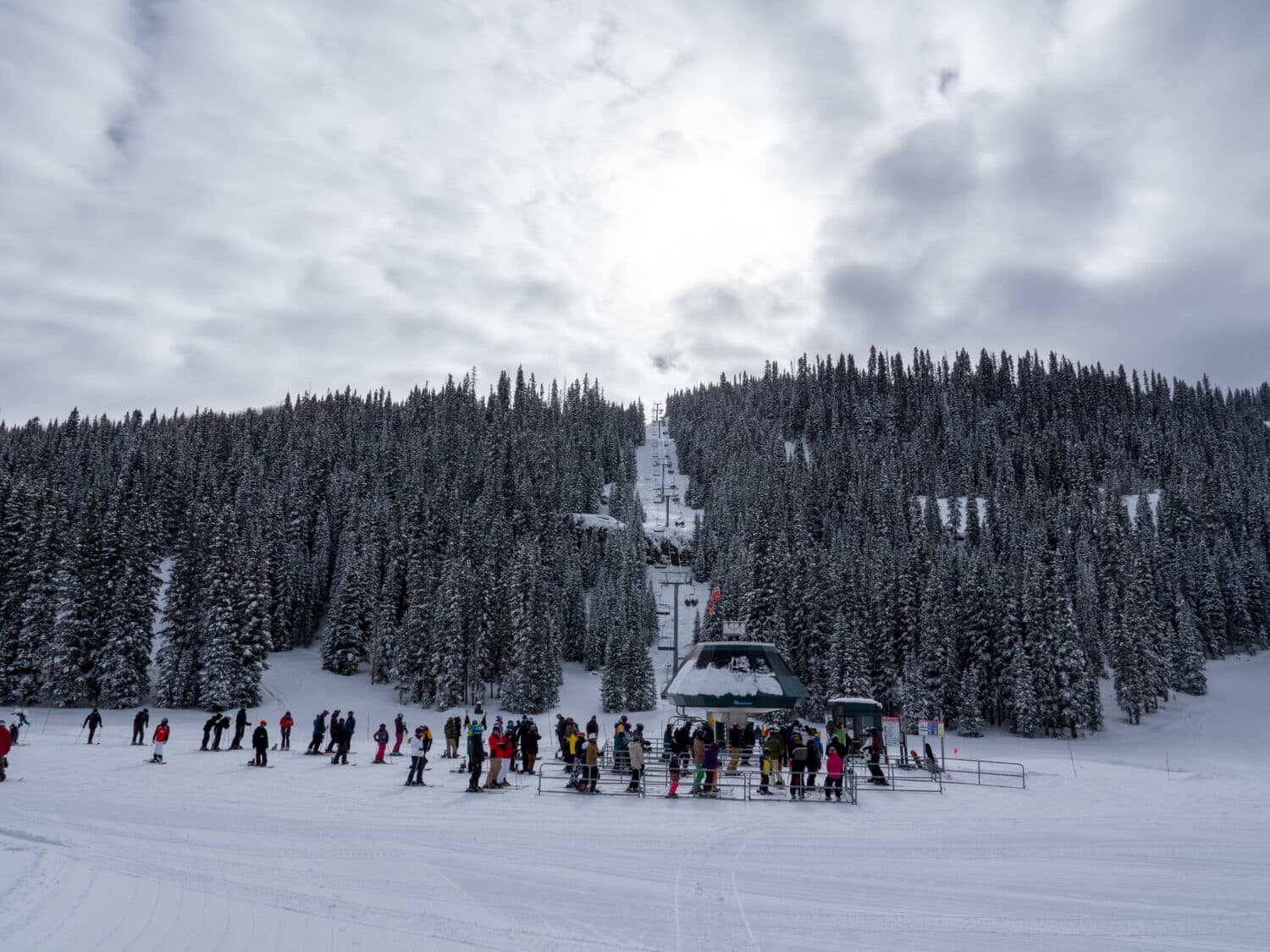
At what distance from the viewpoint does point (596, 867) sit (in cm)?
1220

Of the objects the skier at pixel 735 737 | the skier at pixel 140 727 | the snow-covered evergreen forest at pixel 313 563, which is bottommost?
the skier at pixel 140 727

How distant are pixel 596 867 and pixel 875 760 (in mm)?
13410

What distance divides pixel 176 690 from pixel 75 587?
960 cm

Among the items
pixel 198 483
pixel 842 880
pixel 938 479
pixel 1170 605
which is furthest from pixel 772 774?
pixel 938 479

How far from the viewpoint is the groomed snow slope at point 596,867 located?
9086 mm

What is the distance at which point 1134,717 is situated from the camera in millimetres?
64062

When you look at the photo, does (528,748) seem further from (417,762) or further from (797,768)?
(797,768)

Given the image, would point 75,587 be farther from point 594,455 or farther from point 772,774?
point 594,455

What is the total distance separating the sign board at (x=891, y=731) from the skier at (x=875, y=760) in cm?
222

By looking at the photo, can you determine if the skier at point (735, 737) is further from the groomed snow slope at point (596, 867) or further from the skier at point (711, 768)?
the groomed snow slope at point (596, 867)

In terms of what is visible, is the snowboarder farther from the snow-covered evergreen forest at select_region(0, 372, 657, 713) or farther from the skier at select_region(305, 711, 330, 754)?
the snow-covered evergreen forest at select_region(0, 372, 657, 713)

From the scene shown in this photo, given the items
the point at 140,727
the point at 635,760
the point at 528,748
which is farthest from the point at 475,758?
the point at 140,727

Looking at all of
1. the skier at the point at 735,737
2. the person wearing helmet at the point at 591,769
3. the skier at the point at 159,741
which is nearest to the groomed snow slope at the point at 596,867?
the person wearing helmet at the point at 591,769

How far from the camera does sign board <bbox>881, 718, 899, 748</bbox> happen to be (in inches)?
1067
